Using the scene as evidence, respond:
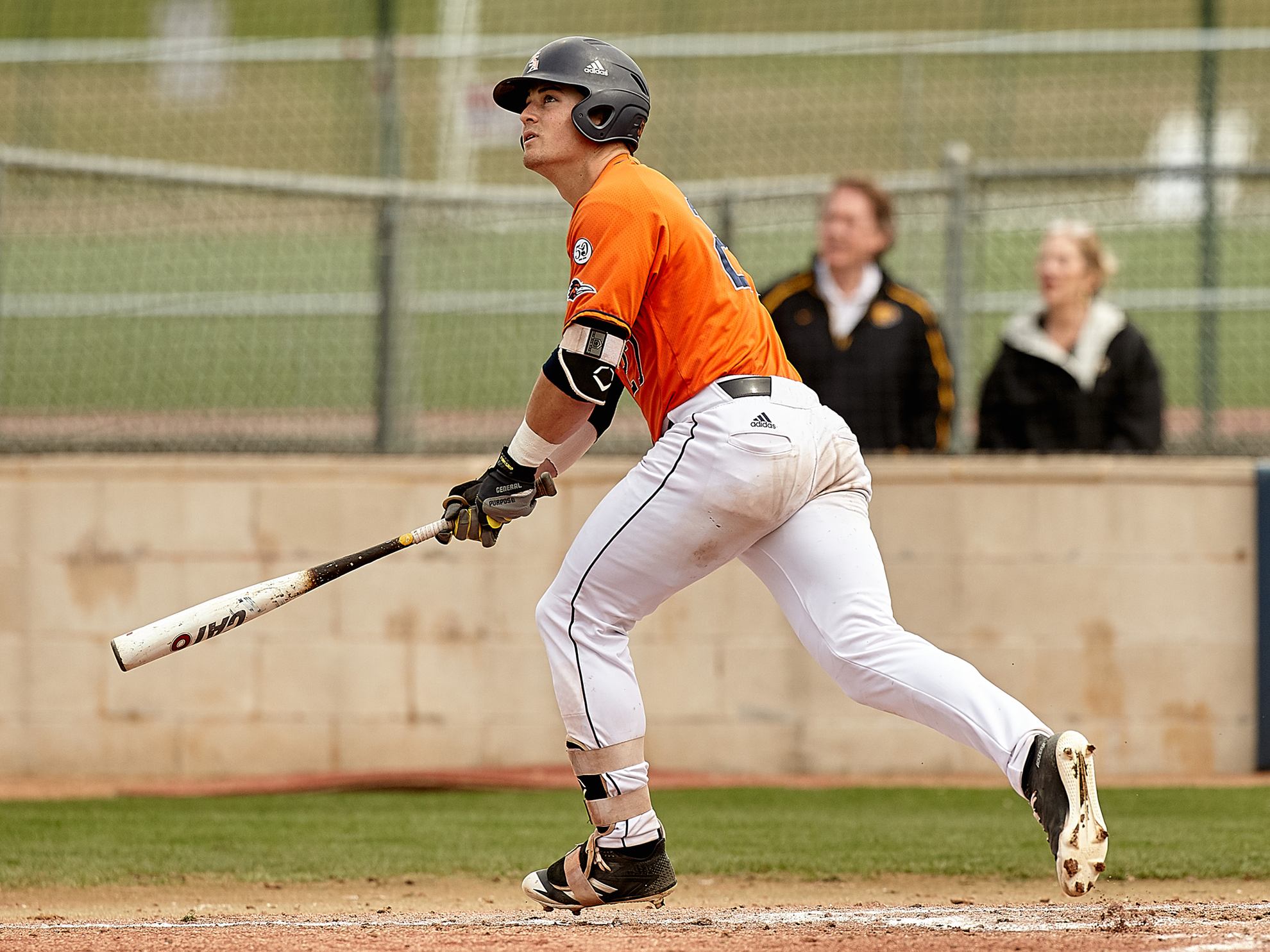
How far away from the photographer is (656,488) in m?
3.73

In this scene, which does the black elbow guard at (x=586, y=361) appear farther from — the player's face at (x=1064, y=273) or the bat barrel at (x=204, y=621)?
the player's face at (x=1064, y=273)

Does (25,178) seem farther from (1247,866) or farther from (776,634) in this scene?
(1247,866)

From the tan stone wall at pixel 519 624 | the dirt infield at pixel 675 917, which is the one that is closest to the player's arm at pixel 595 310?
the dirt infield at pixel 675 917

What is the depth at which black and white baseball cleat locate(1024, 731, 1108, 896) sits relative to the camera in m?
3.34

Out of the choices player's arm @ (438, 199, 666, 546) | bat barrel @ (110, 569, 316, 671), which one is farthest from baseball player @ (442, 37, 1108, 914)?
bat barrel @ (110, 569, 316, 671)

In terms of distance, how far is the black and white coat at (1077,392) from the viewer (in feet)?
22.3

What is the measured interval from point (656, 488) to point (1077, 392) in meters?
3.74

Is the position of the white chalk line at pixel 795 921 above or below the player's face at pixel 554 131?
below

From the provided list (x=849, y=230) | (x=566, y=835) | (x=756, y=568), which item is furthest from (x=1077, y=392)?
(x=756, y=568)

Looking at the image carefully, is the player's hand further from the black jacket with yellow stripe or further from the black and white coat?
the black and white coat

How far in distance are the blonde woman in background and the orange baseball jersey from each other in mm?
3163

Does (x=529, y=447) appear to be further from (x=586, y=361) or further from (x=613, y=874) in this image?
(x=613, y=874)

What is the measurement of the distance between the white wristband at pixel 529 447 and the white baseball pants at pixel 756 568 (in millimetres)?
196

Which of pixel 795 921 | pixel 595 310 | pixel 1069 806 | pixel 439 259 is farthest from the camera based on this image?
pixel 439 259
